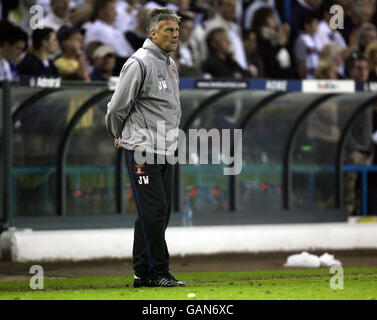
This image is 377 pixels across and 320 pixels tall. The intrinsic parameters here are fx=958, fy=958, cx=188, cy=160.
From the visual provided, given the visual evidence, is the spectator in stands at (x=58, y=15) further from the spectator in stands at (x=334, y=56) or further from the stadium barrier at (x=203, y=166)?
the spectator in stands at (x=334, y=56)

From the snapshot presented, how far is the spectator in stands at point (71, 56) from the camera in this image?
11.1 m

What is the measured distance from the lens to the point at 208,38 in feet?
40.8

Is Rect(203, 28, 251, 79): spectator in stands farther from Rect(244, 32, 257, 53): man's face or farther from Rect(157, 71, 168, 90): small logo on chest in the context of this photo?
Rect(157, 71, 168, 90): small logo on chest

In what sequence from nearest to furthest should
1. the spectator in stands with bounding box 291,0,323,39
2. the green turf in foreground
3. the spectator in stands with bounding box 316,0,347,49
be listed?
1. the green turf in foreground
2. the spectator in stands with bounding box 291,0,323,39
3. the spectator in stands with bounding box 316,0,347,49

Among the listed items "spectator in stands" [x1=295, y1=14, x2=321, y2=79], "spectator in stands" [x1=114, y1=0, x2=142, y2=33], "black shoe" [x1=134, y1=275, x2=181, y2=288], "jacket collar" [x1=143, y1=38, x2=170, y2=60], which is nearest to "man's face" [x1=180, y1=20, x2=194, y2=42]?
"spectator in stands" [x1=114, y1=0, x2=142, y2=33]

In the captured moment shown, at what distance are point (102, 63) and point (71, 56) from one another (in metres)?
0.40

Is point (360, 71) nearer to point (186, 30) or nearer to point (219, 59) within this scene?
point (219, 59)

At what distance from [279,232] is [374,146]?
10.1 feet

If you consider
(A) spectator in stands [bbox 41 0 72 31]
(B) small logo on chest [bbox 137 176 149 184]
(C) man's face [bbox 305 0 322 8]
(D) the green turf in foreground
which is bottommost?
(D) the green turf in foreground

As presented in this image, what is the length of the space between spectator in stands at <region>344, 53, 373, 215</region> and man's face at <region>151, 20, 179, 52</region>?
24.0 ft

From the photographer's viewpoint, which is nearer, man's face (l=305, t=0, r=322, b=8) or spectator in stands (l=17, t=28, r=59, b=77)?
spectator in stands (l=17, t=28, r=59, b=77)

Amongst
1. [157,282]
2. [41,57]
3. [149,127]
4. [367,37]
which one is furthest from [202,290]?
[367,37]

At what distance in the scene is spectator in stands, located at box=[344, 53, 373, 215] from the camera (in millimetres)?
13506

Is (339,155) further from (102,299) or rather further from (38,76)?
(102,299)
